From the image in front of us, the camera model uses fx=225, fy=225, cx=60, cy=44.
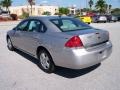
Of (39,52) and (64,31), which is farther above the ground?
(64,31)

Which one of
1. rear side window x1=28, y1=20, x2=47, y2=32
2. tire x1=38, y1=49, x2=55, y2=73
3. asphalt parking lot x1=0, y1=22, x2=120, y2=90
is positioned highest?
rear side window x1=28, y1=20, x2=47, y2=32

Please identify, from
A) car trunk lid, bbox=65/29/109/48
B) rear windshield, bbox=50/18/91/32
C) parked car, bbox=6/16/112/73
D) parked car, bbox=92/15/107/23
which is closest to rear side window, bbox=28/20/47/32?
parked car, bbox=6/16/112/73

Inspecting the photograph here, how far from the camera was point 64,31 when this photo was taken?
5.95m

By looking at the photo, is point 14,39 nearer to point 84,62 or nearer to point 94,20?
point 84,62

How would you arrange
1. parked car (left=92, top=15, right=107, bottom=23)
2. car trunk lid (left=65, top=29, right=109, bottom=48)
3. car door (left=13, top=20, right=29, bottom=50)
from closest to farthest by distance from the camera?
car trunk lid (left=65, top=29, right=109, bottom=48) → car door (left=13, top=20, right=29, bottom=50) → parked car (left=92, top=15, right=107, bottom=23)

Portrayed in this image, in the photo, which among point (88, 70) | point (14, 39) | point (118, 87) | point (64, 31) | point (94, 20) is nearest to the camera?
point (118, 87)

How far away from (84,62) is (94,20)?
105ft

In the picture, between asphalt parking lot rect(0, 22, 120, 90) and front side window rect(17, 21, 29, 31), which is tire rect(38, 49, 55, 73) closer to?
asphalt parking lot rect(0, 22, 120, 90)

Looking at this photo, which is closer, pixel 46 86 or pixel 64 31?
pixel 46 86

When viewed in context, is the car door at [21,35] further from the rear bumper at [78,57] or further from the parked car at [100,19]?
the parked car at [100,19]

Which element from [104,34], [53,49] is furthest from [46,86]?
[104,34]

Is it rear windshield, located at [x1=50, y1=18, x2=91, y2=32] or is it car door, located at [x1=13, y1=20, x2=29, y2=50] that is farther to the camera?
car door, located at [x1=13, y1=20, x2=29, y2=50]

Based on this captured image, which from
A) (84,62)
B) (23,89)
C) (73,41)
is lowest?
(23,89)

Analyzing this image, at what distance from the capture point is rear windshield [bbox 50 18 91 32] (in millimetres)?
6180
